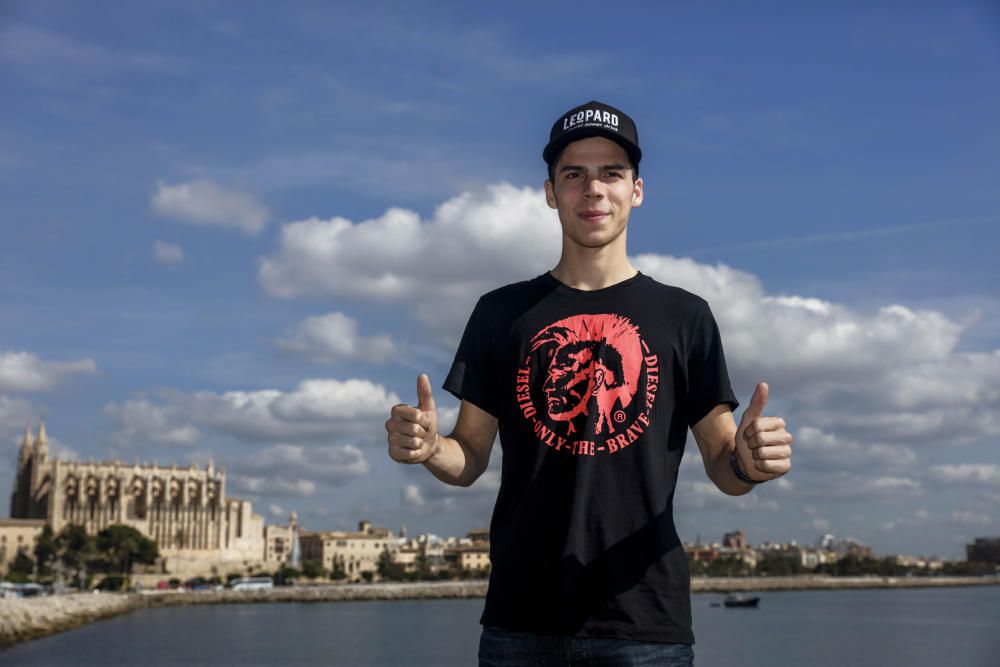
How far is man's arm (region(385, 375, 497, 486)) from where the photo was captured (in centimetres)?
322

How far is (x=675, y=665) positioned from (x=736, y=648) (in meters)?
59.5

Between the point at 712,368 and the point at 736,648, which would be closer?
the point at 712,368

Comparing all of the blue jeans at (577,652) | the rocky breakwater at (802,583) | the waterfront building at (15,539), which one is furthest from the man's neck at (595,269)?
the rocky breakwater at (802,583)

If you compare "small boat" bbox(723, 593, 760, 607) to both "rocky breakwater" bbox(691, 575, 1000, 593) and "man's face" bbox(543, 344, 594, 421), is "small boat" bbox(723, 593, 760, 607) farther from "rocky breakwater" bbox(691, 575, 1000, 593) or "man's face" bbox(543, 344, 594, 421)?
"man's face" bbox(543, 344, 594, 421)

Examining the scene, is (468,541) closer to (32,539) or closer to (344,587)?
(344,587)

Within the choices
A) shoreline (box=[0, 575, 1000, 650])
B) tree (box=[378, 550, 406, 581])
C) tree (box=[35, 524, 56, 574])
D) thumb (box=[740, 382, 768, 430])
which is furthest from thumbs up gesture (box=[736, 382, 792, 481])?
tree (box=[378, 550, 406, 581])

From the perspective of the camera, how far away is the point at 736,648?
59.0 meters

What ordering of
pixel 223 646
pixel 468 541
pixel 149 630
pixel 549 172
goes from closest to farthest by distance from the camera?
pixel 549 172
pixel 223 646
pixel 149 630
pixel 468 541

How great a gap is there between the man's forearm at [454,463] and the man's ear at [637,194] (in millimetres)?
980

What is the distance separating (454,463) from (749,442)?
959 mm

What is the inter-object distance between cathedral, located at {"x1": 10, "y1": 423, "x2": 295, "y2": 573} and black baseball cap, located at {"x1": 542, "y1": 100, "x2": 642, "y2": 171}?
112417mm

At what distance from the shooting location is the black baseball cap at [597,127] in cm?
342

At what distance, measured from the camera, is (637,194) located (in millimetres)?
3629

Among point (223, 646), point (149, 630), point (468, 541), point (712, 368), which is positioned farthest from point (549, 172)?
point (468, 541)
